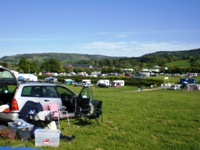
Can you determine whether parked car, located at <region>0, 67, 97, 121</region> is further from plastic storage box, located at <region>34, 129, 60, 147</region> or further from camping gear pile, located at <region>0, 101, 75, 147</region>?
plastic storage box, located at <region>34, 129, 60, 147</region>

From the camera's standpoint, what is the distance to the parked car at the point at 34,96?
9.25 m

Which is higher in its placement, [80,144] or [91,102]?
[91,102]

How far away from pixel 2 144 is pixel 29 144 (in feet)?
2.17

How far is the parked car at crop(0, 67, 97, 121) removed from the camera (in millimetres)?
9250

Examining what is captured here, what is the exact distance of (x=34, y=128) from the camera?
793 cm

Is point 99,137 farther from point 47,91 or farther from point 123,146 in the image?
point 47,91

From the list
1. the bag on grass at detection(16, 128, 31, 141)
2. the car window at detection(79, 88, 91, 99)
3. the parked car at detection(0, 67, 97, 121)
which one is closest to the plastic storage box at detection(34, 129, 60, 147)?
the bag on grass at detection(16, 128, 31, 141)

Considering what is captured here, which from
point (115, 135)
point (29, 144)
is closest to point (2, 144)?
point (29, 144)

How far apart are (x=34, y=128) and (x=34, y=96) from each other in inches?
79.1

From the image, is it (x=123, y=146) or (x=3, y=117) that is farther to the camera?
(x=3, y=117)

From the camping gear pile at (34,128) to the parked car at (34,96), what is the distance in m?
0.38

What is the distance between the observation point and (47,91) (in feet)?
33.8

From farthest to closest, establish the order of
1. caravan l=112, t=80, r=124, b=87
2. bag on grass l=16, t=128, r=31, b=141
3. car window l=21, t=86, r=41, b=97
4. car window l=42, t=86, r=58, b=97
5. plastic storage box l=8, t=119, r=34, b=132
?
caravan l=112, t=80, r=124, b=87
car window l=42, t=86, r=58, b=97
car window l=21, t=86, r=41, b=97
plastic storage box l=8, t=119, r=34, b=132
bag on grass l=16, t=128, r=31, b=141

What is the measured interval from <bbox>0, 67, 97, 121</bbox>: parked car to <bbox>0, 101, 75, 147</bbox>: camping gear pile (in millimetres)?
381
